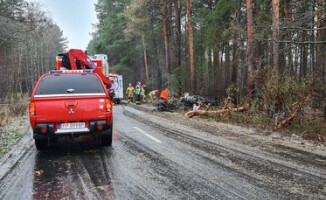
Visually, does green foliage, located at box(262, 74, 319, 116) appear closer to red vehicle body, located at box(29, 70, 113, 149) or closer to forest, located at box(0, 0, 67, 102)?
red vehicle body, located at box(29, 70, 113, 149)

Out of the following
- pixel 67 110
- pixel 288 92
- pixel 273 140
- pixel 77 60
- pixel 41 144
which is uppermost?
pixel 77 60

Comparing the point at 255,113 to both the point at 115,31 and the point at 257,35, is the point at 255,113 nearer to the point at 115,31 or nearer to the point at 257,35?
the point at 257,35

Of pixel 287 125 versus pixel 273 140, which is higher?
pixel 287 125

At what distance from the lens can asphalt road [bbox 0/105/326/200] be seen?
4.88m

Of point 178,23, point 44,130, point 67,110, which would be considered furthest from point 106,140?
point 178,23

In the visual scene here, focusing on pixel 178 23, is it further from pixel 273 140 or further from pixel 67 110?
pixel 67 110

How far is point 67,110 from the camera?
7.57m

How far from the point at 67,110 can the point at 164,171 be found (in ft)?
9.73

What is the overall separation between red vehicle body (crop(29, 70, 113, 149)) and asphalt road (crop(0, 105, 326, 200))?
566mm

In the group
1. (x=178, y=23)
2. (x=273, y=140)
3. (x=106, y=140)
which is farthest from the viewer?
(x=178, y=23)

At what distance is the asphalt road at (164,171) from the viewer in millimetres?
4883

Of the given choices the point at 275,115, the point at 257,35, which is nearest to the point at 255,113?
the point at 275,115

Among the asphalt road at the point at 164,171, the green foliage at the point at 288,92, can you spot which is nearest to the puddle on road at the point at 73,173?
the asphalt road at the point at 164,171

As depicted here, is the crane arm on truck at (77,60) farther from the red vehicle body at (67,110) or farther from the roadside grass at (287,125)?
the red vehicle body at (67,110)
